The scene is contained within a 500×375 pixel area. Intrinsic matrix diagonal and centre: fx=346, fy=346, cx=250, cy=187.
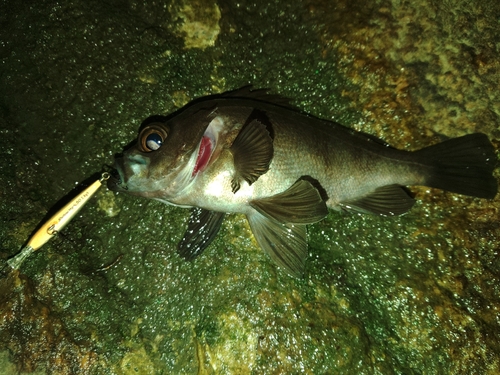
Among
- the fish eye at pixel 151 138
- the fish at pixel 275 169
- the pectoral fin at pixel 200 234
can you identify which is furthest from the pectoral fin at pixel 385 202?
the fish eye at pixel 151 138

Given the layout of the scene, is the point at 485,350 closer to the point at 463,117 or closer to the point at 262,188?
the point at 463,117

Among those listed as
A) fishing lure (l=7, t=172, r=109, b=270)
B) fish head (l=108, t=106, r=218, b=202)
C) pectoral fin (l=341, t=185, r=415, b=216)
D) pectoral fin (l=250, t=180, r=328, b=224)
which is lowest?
fishing lure (l=7, t=172, r=109, b=270)

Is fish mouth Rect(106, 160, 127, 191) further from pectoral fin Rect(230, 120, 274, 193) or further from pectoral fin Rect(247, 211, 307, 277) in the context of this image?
pectoral fin Rect(247, 211, 307, 277)

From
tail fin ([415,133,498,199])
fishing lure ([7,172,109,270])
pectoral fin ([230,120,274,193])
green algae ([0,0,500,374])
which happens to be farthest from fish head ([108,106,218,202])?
tail fin ([415,133,498,199])

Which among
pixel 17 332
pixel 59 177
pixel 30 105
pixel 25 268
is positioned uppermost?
pixel 30 105

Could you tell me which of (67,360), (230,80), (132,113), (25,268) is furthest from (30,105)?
(67,360)

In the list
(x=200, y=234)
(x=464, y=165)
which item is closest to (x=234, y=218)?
(x=200, y=234)

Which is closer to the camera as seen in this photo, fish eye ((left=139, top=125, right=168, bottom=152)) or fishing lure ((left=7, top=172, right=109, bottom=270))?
fish eye ((left=139, top=125, right=168, bottom=152))
